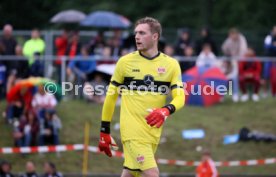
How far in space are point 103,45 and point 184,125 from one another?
2.98 m

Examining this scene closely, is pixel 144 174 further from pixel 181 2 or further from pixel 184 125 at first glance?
pixel 181 2

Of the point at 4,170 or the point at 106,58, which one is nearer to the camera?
the point at 4,170

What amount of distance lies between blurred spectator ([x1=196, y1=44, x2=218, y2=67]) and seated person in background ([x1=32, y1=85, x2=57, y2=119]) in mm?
4127

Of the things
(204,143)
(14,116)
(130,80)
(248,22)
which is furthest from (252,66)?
(248,22)

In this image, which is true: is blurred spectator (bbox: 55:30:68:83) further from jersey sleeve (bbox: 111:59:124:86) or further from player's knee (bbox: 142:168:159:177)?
player's knee (bbox: 142:168:159:177)

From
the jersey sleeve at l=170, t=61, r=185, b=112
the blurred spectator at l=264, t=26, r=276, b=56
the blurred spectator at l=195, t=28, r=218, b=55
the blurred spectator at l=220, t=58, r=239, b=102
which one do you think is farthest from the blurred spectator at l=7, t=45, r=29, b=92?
the jersey sleeve at l=170, t=61, r=185, b=112

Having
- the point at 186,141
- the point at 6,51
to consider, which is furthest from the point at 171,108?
the point at 6,51

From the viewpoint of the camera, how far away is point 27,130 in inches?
791

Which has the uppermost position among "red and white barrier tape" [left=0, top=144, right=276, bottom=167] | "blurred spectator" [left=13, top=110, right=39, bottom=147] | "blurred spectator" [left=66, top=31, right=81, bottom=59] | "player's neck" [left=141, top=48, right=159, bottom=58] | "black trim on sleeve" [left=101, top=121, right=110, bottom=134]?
"player's neck" [left=141, top=48, right=159, bottom=58]

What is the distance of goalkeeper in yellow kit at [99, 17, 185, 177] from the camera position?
37.4 ft

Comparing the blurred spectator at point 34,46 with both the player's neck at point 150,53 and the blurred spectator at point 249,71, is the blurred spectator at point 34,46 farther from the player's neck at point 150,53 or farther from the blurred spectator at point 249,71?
the player's neck at point 150,53

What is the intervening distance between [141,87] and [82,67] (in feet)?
35.8

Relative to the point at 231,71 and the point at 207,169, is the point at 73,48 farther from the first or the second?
the point at 207,169

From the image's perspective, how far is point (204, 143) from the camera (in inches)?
850
